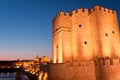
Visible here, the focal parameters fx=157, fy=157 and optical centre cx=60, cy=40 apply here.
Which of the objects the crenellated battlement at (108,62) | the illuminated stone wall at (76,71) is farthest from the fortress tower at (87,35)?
the crenellated battlement at (108,62)

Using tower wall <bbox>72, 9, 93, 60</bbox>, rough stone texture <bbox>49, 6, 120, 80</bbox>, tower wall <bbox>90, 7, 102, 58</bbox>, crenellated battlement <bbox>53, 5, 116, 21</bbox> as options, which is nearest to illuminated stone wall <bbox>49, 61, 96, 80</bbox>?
rough stone texture <bbox>49, 6, 120, 80</bbox>

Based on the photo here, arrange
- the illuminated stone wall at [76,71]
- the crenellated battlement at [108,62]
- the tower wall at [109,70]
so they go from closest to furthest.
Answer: the tower wall at [109,70], the crenellated battlement at [108,62], the illuminated stone wall at [76,71]

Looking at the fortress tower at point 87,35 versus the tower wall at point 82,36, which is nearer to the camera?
the fortress tower at point 87,35

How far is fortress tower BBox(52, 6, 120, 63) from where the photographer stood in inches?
678

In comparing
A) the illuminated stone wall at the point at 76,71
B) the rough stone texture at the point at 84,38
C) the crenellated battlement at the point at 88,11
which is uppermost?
the crenellated battlement at the point at 88,11

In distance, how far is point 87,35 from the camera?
58.6 ft

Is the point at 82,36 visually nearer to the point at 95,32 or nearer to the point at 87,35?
the point at 87,35

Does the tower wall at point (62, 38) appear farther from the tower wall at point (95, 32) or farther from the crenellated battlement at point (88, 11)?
the tower wall at point (95, 32)

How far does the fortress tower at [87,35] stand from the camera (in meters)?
17.2

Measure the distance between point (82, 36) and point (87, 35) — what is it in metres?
0.58

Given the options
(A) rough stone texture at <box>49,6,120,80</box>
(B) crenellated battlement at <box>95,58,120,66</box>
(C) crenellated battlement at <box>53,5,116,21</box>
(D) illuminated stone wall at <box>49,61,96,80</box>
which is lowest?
(D) illuminated stone wall at <box>49,61,96,80</box>

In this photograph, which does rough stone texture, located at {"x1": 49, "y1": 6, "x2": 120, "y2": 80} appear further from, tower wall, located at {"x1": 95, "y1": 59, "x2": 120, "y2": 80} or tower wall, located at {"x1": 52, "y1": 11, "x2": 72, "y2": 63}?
tower wall, located at {"x1": 95, "y1": 59, "x2": 120, "y2": 80}

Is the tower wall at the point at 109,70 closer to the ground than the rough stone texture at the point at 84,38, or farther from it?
closer to the ground

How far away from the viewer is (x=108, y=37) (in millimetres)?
17438
